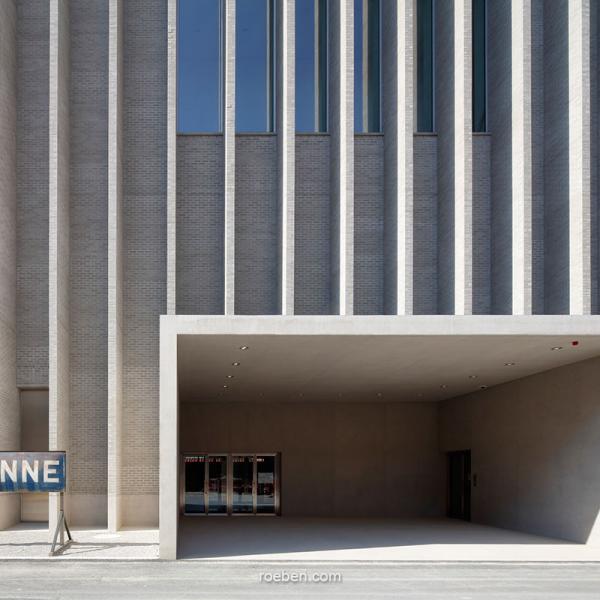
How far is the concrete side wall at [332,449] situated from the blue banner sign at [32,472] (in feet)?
36.2

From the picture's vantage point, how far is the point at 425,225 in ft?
74.6

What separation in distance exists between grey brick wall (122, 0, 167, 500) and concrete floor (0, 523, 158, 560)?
1479 millimetres

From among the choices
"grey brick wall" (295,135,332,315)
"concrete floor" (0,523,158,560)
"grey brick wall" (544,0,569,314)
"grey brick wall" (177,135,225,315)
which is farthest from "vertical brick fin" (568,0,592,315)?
"concrete floor" (0,523,158,560)

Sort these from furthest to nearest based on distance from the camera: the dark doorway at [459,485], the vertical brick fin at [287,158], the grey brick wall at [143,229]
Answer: the dark doorway at [459,485]
the grey brick wall at [143,229]
the vertical brick fin at [287,158]

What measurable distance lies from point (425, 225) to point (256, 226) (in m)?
4.89

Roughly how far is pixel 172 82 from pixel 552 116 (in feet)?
34.7

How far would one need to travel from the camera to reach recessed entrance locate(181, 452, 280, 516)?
27.8m

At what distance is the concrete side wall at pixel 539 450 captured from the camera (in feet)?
59.8

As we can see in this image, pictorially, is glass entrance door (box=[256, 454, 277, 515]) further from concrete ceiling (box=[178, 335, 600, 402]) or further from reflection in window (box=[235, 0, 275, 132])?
reflection in window (box=[235, 0, 275, 132])

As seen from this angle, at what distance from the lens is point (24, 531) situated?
2041 cm

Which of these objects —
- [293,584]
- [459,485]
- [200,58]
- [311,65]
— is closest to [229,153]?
[200,58]

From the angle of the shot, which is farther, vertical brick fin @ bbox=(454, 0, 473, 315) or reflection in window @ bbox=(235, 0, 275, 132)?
reflection in window @ bbox=(235, 0, 275, 132)

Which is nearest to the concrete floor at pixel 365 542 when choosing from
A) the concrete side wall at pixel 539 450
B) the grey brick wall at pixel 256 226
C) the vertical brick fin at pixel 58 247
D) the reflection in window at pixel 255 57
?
the concrete side wall at pixel 539 450

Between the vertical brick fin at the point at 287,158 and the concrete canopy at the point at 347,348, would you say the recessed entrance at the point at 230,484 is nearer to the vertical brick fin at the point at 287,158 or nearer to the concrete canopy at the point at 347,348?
the concrete canopy at the point at 347,348
